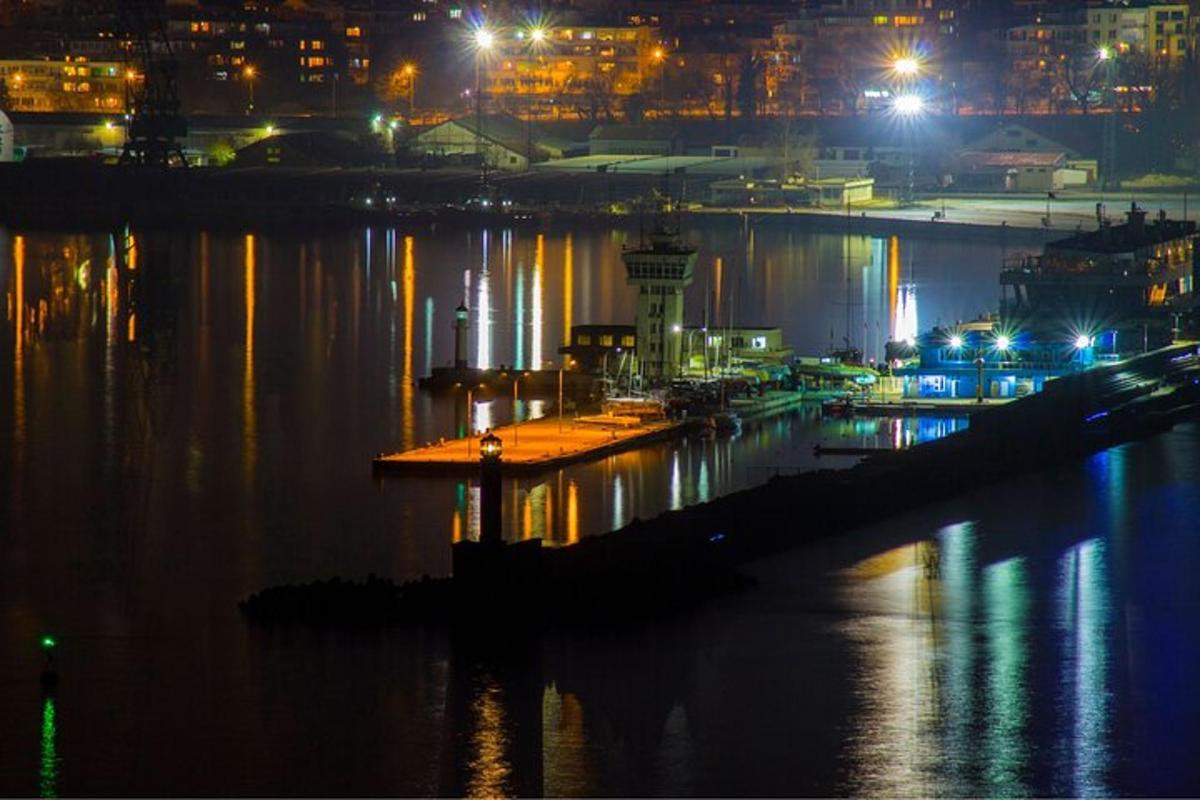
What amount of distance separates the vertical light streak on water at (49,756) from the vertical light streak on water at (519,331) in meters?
8.15

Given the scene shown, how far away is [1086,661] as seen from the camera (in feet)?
34.8

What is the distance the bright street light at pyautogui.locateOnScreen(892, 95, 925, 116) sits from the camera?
38.6m

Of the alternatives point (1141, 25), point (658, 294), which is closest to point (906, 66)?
point (1141, 25)

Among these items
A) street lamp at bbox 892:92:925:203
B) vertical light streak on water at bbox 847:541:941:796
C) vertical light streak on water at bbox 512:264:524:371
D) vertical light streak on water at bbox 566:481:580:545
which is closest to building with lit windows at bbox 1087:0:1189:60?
street lamp at bbox 892:92:925:203

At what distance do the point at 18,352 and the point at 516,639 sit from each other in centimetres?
882

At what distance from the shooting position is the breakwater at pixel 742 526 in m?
11.0

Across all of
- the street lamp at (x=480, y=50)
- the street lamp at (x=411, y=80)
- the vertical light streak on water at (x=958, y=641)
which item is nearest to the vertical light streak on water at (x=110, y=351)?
the vertical light streak on water at (x=958, y=641)

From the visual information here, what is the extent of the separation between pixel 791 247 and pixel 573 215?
159 inches

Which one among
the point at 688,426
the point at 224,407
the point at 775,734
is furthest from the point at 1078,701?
the point at 224,407

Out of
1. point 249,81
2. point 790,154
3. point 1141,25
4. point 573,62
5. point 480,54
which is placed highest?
point 1141,25

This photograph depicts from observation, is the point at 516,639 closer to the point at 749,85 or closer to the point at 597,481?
the point at 597,481

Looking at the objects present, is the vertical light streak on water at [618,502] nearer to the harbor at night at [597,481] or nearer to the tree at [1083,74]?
the harbor at night at [597,481]

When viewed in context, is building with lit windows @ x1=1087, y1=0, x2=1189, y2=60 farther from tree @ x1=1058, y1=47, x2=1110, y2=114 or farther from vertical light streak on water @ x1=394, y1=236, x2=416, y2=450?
vertical light streak on water @ x1=394, y1=236, x2=416, y2=450

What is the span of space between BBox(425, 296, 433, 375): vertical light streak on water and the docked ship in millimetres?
2663
